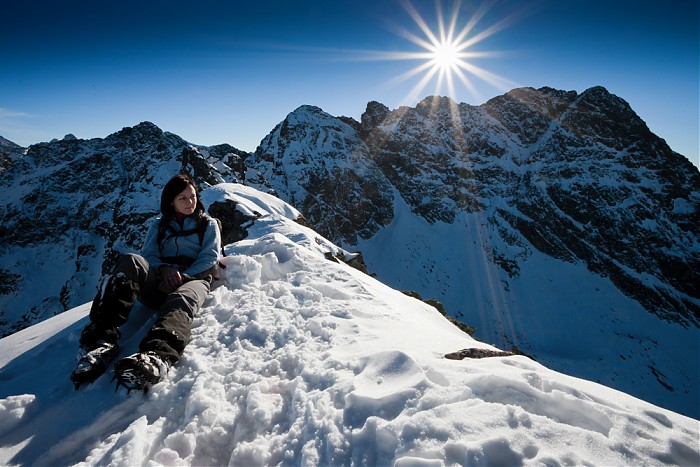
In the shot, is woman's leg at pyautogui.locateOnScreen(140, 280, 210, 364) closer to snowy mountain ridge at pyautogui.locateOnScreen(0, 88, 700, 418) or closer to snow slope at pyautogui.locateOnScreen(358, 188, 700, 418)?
snowy mountain ridge at pyautogui.locateOnScreen(0, 88, 700, 418)

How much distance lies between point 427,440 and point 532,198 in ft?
383

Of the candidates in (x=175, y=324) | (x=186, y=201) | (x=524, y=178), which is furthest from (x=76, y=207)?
(x=524, y=178)

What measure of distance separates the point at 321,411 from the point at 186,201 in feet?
12.3

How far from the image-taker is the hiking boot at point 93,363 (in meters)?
3.06

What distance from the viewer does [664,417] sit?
89.6 inches

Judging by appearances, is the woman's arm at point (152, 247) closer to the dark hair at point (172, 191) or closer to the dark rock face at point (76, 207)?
the dark hair at point (172, 191)

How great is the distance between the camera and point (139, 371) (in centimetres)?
291

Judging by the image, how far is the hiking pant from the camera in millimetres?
3422

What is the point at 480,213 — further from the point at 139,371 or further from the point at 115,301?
the point at 139,371

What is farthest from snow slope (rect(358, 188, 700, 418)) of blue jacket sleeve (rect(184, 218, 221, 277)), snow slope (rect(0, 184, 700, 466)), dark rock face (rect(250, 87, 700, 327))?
blue jacket sleeve (rect(184, 218, 221, 277))

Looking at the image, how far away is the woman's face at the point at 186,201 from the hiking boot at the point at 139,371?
8.19 feet

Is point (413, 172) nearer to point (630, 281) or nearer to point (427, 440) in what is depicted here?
point (630, 281)

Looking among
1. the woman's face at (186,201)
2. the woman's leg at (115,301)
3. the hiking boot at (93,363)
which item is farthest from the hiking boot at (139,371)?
the woman's face at (186,201)

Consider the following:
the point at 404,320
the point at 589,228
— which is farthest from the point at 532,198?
the point at 404,320
